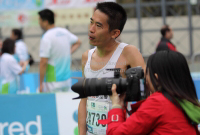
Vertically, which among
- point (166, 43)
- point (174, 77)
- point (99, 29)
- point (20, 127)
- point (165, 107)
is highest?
point (99, 29)

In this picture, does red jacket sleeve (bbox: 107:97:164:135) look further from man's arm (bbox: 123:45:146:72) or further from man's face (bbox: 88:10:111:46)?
man's face (bbox: 88:10:111:46)

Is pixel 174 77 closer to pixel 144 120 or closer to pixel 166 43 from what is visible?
pixel 144 120

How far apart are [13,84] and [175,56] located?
16.1ft

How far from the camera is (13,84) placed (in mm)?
6328

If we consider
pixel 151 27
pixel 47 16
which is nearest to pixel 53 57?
pixel 47 16

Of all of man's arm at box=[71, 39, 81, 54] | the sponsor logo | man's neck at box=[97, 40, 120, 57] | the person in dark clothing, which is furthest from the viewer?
the person in dark clothing

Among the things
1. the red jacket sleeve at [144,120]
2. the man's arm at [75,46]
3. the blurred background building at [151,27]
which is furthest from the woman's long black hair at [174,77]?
the blurred background building at [151,27]

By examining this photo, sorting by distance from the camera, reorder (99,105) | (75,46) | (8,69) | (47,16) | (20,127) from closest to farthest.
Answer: (99,105)
(20,127)
(47,16)
(75,46)
(8,69)

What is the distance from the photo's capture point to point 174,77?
6.04 feet

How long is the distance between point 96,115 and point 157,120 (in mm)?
736

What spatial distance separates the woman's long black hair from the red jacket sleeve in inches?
4.5

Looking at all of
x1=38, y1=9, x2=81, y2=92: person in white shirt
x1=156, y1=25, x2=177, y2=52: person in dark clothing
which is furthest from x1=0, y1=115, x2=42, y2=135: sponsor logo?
x1=156, y1=25, x2=177, y2=52: person in dark clothing

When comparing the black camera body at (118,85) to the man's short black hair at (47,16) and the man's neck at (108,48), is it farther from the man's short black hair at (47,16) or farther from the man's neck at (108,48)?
the man's short black hair at (47,16)

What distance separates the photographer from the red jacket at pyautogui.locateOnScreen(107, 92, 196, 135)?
1.77 m
